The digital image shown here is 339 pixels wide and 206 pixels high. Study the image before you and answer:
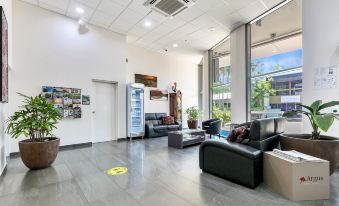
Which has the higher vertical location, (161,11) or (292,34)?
(161,11)

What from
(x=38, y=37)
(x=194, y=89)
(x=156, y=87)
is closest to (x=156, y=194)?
(x=38, y=37)

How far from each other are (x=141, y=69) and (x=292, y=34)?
16.8 feet

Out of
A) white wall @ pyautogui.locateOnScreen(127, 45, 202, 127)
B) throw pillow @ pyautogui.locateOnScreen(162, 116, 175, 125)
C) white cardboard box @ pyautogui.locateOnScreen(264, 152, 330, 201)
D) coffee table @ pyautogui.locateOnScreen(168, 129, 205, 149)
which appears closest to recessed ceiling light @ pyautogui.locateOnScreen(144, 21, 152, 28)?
white wall @ pyautogui.locateOnScreen(127, 45, 202, 127)

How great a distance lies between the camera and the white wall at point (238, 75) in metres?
5.07

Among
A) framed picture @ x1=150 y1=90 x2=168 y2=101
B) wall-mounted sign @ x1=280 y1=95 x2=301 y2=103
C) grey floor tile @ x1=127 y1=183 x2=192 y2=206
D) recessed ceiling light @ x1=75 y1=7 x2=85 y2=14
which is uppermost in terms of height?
recessed ceiling light @ x1=75 y1=7 x2=85 y2=14

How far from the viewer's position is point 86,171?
9.73 feet

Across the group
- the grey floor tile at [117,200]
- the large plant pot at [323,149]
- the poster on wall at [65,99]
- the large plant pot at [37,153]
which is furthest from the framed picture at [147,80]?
the large plant pot at [323,149]

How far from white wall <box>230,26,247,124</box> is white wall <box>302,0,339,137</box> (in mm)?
1762

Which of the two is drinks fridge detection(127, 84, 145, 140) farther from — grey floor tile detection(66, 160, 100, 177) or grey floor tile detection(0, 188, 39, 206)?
grey floor tile detection(0, 188, 39, 206)

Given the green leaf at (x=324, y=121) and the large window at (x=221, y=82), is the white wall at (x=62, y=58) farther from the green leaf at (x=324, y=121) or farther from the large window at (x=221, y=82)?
the green leaf at (x=324, y=121)

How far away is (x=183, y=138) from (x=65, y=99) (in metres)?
3.42

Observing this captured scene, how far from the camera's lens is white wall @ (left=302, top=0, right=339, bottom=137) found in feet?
9.69

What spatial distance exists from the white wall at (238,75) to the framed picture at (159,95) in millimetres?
3291

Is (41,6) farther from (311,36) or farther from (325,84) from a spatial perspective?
(325,84)
